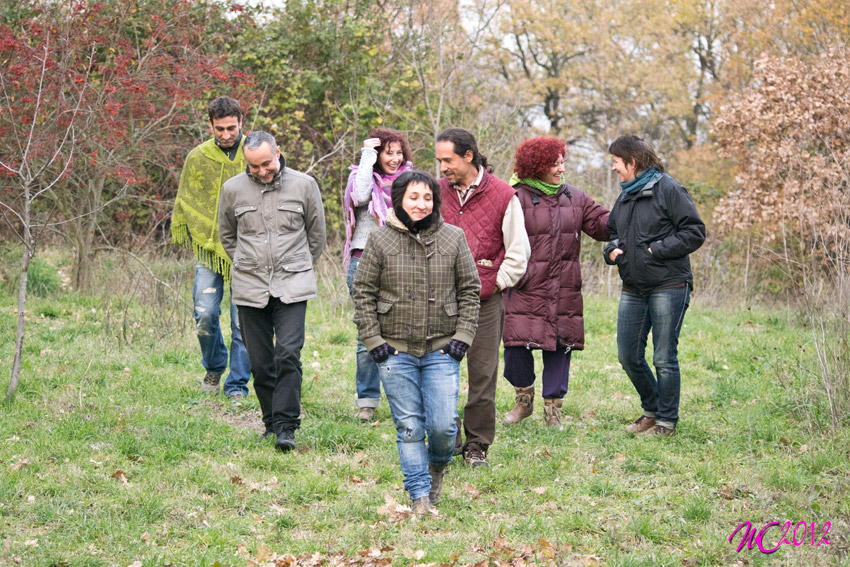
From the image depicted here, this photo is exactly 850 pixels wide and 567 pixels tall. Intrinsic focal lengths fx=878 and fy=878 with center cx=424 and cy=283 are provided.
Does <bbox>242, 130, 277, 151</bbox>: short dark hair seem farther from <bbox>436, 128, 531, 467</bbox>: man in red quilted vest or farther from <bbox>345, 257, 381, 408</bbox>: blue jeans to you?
<bbox>345, 257, 381, 408</bbox>: blue jeans

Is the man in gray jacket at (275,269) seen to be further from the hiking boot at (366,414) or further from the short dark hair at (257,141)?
the hiking boot at (366,414)

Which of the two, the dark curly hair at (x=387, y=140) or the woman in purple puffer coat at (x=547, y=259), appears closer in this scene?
the woman in purple puffer coat at (x=547, y=259)

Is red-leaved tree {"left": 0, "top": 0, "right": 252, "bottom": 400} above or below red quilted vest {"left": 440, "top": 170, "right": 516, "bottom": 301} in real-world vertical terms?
above

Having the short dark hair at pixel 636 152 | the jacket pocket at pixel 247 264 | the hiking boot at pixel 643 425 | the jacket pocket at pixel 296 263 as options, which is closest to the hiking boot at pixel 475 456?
the hiking boot at pixel 643 425

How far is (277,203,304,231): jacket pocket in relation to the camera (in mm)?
5645

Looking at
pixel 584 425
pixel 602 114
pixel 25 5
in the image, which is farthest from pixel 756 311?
pixel 602 114

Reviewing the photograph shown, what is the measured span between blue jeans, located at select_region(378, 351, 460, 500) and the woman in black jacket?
6.50ft

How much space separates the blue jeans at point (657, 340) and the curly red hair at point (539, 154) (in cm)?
106

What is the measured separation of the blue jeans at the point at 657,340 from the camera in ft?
19.5

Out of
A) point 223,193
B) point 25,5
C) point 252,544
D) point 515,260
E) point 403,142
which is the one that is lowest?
point 252,544

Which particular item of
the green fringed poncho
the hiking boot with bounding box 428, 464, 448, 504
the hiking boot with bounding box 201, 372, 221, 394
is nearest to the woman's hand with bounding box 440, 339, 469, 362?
the hiking boot with bounding box 428, 464, 448, 504

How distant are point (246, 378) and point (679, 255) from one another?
3390mm

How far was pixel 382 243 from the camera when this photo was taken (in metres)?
4.55

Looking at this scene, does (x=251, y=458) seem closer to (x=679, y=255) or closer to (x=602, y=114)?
(x=679, y=255)
